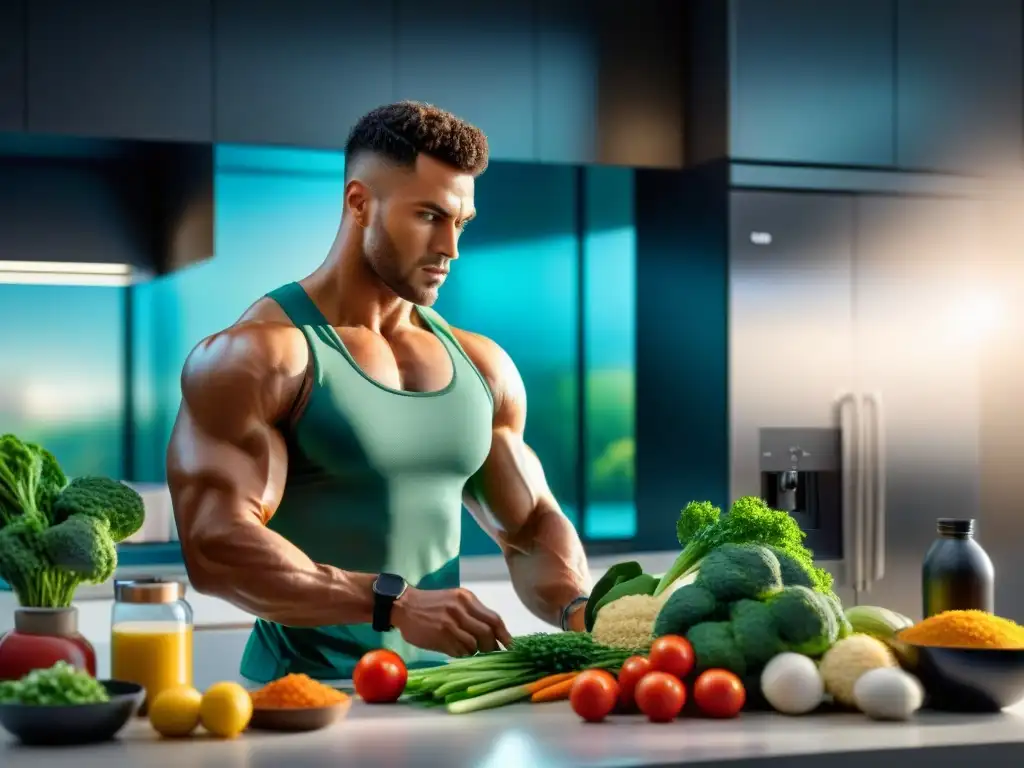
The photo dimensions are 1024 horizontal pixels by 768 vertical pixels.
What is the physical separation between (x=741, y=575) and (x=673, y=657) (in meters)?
0.14

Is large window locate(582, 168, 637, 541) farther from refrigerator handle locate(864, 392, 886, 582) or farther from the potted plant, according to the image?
Result: the potted plant

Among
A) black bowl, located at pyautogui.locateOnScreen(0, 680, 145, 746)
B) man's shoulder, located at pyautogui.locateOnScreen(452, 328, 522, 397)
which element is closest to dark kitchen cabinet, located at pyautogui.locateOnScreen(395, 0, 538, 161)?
man's shoulder, located at pyautogui.locateOnScreen(452, 328, 522, 397)

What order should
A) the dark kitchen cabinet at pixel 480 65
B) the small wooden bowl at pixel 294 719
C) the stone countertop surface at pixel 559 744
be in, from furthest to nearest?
the dark kitchen cabinet at pixel 480 65 → the small wooden bowl at pixel 294 719 → the stone countertop surface at pixel 559 744

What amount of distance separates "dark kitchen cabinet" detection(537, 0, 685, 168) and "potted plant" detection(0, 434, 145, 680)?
103 inches

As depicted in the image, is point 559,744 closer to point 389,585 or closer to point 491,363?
point 389,585

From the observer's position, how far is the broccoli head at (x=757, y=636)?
5.80 feet

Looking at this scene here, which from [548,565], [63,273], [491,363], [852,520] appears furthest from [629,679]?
[63,273]

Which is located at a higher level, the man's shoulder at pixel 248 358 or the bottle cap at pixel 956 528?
the man's shoulder at pixel 248 358

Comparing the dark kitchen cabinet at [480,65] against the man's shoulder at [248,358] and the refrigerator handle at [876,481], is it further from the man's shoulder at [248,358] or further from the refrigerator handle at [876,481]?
the man's shoulder at [248,358]

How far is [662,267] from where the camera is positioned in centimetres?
446

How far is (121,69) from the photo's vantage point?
383cm

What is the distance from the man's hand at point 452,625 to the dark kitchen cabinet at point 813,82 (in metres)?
2.44

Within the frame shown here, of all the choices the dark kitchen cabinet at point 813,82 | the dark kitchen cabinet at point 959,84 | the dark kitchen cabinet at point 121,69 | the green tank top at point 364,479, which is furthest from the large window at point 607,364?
the green tank top at point 364,479

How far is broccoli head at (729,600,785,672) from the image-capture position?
177 cm
